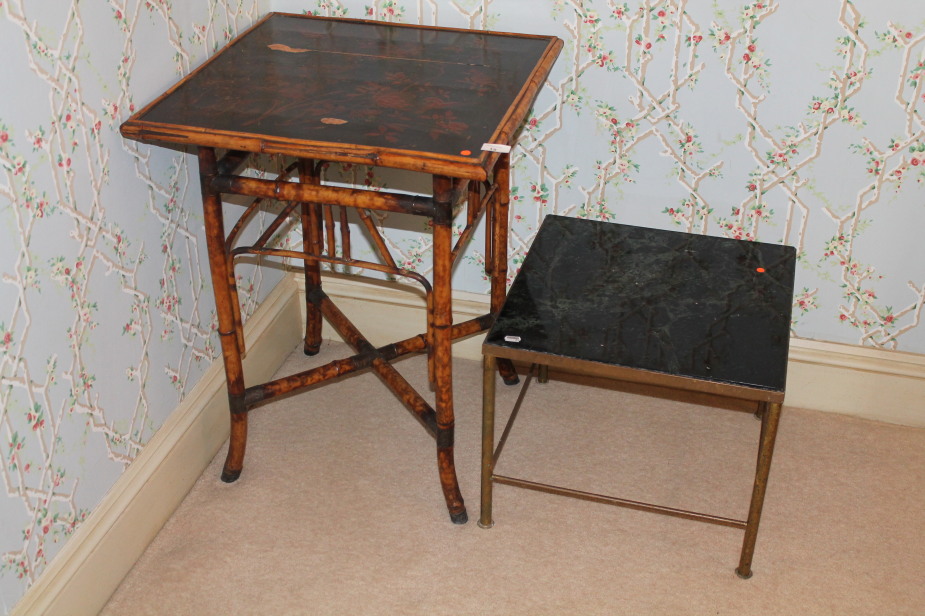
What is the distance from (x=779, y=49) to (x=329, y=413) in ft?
4.53

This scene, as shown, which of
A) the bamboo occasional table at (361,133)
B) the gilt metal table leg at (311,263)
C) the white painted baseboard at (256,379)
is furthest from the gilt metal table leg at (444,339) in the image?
the white painted baseboard at (256,379)

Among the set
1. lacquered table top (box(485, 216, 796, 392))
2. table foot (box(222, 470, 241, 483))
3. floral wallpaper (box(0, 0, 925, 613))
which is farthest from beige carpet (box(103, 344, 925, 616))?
lacquered table top (box(485, 216, 796, 392))

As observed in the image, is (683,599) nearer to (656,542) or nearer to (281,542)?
(656,542)

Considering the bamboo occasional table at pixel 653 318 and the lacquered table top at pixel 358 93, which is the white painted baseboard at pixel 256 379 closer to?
the bamboo occasional table at pixel 653 318

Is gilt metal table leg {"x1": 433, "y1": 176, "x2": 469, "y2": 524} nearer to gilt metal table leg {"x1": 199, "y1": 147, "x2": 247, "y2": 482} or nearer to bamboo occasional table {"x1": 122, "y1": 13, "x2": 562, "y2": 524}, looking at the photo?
bamboo occasional table {"x1": 122, "y1": 13, "x2": 562, "y2": 524}

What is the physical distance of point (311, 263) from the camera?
2516 mm

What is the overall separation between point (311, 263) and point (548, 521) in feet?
2.89

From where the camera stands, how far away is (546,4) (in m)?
2.25

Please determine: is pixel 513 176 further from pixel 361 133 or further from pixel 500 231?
pixel 361 133

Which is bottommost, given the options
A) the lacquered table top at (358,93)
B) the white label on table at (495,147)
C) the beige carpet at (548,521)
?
the beige carpet at (548,521)

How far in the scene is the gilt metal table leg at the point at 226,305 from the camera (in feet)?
6.36

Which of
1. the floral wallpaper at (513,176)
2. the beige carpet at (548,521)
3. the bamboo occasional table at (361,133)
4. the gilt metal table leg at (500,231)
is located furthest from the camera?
the gilt metal table leg at (500,231)

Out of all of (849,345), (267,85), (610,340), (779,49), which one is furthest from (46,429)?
(849,345)

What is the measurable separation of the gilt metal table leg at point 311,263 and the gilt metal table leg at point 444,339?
0.42 m
